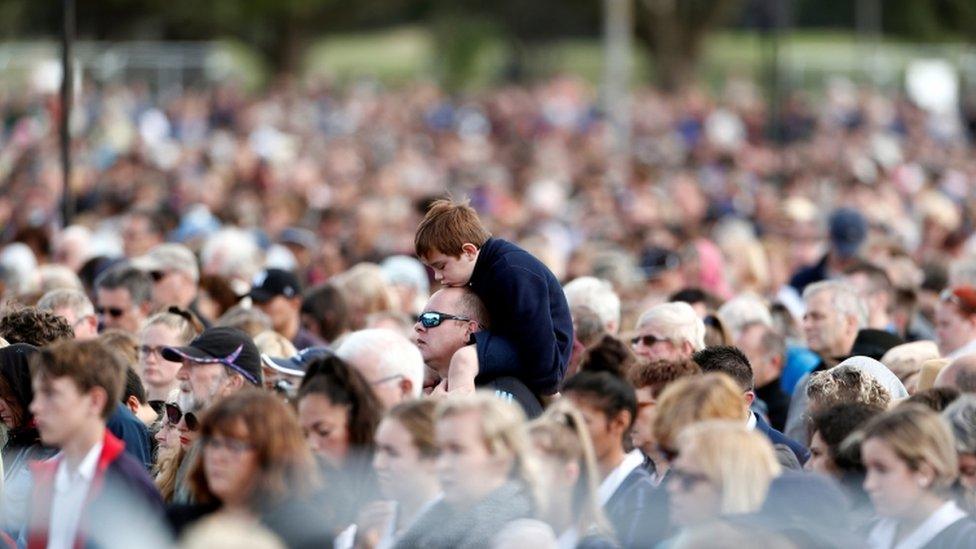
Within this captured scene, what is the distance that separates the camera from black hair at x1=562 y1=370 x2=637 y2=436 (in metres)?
6.80

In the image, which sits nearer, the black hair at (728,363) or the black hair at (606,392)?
the black hair at (606,392)

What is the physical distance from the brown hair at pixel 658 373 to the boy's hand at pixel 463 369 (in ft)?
2.06

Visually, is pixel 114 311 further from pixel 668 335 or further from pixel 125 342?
pixel 668 335

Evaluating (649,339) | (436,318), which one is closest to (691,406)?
(436,318)

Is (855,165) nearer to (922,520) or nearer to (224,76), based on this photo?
(224,76)

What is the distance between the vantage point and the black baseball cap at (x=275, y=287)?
1106cm

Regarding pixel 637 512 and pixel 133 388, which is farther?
pixel 133 388

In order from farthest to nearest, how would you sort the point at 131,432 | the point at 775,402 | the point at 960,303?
the point at 960,303, the point at 775,402, the point at 131,432

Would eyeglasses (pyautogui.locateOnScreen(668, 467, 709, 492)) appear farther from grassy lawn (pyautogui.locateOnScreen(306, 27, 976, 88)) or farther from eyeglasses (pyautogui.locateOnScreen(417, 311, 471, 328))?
grassy lawn (pyautogui.locateOnScreen(306, 27, 976, 88))

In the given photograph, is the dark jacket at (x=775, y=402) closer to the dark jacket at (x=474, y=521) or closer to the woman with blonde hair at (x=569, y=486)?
the woman with blonde hair at (x=569, y=486)

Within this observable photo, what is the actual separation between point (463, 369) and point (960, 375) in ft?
6.11

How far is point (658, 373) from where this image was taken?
7.55m

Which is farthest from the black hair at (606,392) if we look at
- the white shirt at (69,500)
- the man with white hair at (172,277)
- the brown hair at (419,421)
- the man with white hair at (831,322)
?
the man with white hair at (172,277)

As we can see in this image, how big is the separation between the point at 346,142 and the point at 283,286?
21.9 metres
